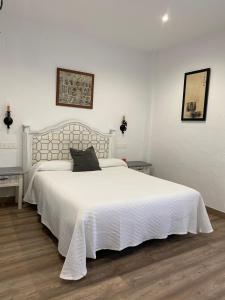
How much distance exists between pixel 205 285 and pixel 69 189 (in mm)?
1586

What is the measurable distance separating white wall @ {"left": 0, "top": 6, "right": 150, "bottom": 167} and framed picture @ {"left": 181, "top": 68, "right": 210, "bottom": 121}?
982mm

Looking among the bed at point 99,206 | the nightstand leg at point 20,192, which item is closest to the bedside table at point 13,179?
the nightstand leg at point 20,192

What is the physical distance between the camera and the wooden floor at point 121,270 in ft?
6.06

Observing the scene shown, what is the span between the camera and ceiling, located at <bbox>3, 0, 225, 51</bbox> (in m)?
2.83

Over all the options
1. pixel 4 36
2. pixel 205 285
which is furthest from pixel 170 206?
pixel 4 36

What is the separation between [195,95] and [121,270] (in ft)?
9.87

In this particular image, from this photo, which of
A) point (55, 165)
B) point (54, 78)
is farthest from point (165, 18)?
point (55, 165)

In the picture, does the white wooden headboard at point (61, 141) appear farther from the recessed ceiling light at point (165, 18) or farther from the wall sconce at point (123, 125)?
the recessed ceiling light at point (165, 18)

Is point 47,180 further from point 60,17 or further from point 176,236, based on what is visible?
point 60,17

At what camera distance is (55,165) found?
346cm

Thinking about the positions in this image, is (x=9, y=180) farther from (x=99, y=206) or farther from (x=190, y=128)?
(x=190, y=128)

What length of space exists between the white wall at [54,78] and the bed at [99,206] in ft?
1.11

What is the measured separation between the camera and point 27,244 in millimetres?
2504

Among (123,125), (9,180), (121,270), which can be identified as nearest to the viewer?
(121,270)
